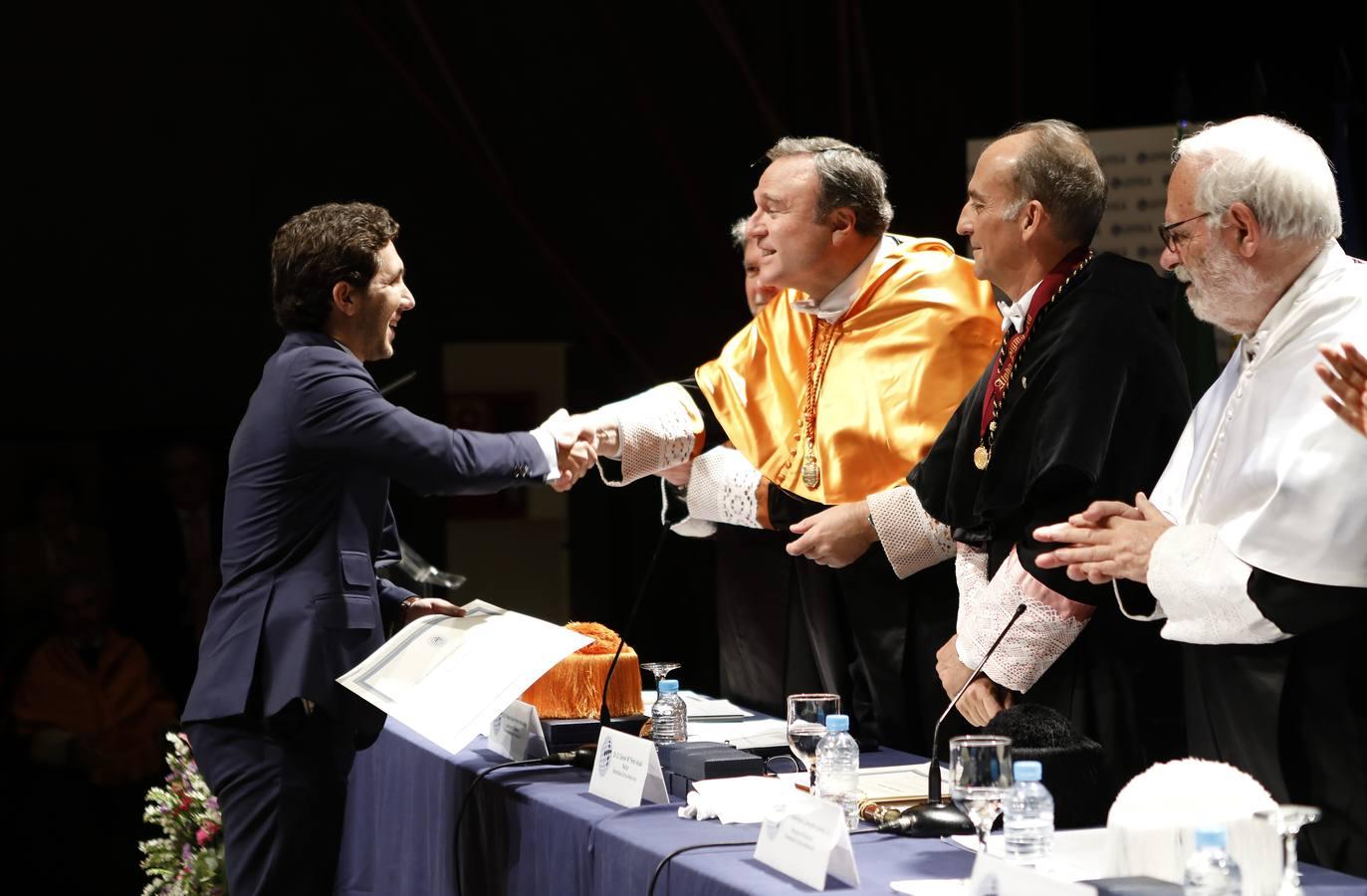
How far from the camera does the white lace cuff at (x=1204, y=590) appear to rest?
2289mm

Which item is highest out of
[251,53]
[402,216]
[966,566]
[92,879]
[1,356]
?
[251,53]

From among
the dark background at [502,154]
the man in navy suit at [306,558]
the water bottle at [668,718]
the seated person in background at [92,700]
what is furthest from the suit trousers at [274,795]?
the dark background at [502,154]

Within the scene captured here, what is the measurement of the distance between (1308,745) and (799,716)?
76 centimetres

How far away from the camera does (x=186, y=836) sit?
152 inches

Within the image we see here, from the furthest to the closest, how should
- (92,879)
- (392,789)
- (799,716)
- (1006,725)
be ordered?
(92,879), (392,789), (799,716), (1006,725)

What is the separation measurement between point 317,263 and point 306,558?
0.55 meters

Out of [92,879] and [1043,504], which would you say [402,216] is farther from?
[1043,504]

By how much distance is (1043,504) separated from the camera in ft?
9.22

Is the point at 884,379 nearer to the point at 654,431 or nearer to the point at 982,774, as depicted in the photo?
the point at 654,431

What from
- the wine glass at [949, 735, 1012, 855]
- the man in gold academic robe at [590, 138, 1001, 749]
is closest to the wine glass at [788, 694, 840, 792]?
the wine glass at [949, 735, 1012, 855]

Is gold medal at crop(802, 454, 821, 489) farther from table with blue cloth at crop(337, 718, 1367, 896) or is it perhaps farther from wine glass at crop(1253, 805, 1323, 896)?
wine glass at crop(1253, 805, 1323, 896)

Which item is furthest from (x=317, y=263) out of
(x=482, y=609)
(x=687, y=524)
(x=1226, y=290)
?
(x=1226, y=290)

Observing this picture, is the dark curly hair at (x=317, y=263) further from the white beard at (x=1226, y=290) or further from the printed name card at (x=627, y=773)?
the white beard at (x=1226, y=290)

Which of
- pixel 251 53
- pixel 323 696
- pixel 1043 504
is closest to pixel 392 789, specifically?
pixel 323 696
